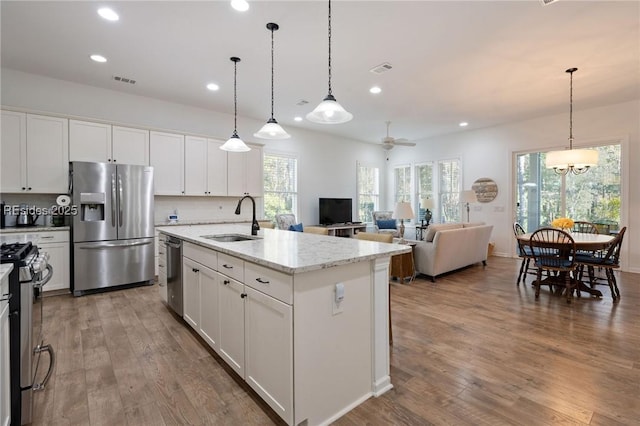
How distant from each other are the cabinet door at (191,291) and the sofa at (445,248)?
136 inches

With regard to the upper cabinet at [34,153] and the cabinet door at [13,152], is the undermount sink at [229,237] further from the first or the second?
the cabinet door at [13,152]

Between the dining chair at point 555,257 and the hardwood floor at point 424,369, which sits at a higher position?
the dining chair at point 555,257

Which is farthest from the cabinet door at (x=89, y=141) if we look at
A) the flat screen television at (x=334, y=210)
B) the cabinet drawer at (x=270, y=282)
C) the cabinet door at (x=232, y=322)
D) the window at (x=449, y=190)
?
the window at (x=449, y=190)

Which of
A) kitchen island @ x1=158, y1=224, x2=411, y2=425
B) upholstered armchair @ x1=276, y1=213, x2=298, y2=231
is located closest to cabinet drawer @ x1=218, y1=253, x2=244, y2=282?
kitchen island @ x1=158, y1=224, x2=411, y2=425

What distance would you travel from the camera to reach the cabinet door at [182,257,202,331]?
2.72 meters

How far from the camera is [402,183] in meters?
9.09

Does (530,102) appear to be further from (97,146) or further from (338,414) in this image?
(97,146)

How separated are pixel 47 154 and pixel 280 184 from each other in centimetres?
398

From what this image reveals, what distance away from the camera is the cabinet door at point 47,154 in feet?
13.1

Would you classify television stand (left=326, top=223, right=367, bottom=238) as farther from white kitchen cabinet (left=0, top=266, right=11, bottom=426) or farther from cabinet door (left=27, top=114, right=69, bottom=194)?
white kitchen cabinet (left=0, top=266, right=11, bottom=426)

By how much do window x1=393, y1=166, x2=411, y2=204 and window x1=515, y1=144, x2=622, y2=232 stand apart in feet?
9.08

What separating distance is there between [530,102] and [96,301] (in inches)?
293

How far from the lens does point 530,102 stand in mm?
5359

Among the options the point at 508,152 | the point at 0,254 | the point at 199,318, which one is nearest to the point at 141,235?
the point at 199,318
